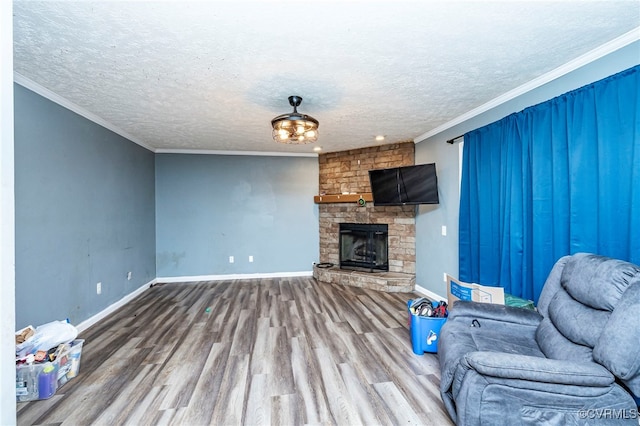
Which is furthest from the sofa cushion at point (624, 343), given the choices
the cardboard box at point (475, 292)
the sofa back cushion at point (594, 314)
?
the cardboard box at point (475, 292)

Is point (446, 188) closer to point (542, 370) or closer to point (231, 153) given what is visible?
point (542, 370)

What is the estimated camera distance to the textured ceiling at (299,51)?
4.94ft

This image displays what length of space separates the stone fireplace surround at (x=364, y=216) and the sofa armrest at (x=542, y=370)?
290 cm

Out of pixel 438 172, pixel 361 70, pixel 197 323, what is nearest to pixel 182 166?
pixel 197 323

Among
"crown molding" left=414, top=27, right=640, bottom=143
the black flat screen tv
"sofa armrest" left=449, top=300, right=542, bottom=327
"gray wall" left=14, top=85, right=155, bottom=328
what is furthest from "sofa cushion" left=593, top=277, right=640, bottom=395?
"gray wall" left=14, top=85, right=155, bottom=328

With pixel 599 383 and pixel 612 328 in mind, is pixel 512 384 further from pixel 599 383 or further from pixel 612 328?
pixel 612 328

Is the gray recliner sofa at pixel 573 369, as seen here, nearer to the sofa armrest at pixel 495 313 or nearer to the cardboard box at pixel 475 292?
the sofa armrest at pixel 495 313

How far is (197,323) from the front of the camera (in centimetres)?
Result: 309

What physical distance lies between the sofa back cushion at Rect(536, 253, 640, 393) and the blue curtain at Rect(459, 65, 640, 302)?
34 cm

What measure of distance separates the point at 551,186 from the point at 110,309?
4999 mm

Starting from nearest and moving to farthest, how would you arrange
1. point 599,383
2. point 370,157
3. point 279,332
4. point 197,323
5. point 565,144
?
1. point 599,383
2. point 565,144
3. point 279,332
4. point 197,323
5. point 370,157

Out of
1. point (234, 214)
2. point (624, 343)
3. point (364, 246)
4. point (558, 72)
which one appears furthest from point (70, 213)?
point (558, 72)

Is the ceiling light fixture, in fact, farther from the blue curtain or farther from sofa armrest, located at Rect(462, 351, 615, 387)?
sofa armrest, located at Rect(462, 351, 615, 387)

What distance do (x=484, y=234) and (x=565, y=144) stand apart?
1132mm
